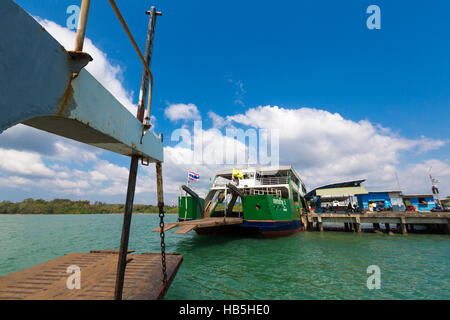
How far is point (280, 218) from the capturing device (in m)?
15.0

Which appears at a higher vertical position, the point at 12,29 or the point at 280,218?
the point at 12,29

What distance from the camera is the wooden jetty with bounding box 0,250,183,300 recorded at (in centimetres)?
335

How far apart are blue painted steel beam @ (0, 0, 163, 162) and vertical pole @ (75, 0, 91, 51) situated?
0.13 meters

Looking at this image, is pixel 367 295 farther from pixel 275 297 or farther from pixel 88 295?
pixel 88 295

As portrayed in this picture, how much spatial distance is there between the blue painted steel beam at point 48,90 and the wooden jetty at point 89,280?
2.75m

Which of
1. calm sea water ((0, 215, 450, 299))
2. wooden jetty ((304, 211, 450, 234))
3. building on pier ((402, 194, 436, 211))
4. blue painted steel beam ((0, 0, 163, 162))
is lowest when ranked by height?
calm sea water ((0, 215, 450, 299))

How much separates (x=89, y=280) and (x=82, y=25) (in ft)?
14.8

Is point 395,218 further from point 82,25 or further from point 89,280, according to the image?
point 82,25

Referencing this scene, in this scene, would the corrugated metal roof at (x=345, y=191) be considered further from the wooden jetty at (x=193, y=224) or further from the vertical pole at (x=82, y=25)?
the vertical pole at (x=82, y=25)

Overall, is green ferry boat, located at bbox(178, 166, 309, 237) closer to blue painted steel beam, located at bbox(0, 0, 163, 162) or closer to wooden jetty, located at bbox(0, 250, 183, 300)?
wooden jetty, located at bbox(0, 250, 183, 300)

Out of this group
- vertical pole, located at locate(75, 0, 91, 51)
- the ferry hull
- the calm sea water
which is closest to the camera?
vertical pole, located at locate(75, 0, 91, 51)

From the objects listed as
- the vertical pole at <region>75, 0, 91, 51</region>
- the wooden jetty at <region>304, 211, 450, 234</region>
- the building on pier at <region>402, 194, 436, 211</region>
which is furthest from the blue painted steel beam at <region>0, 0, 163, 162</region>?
the building on pier at <region>402, 194, 436, 211</region>
